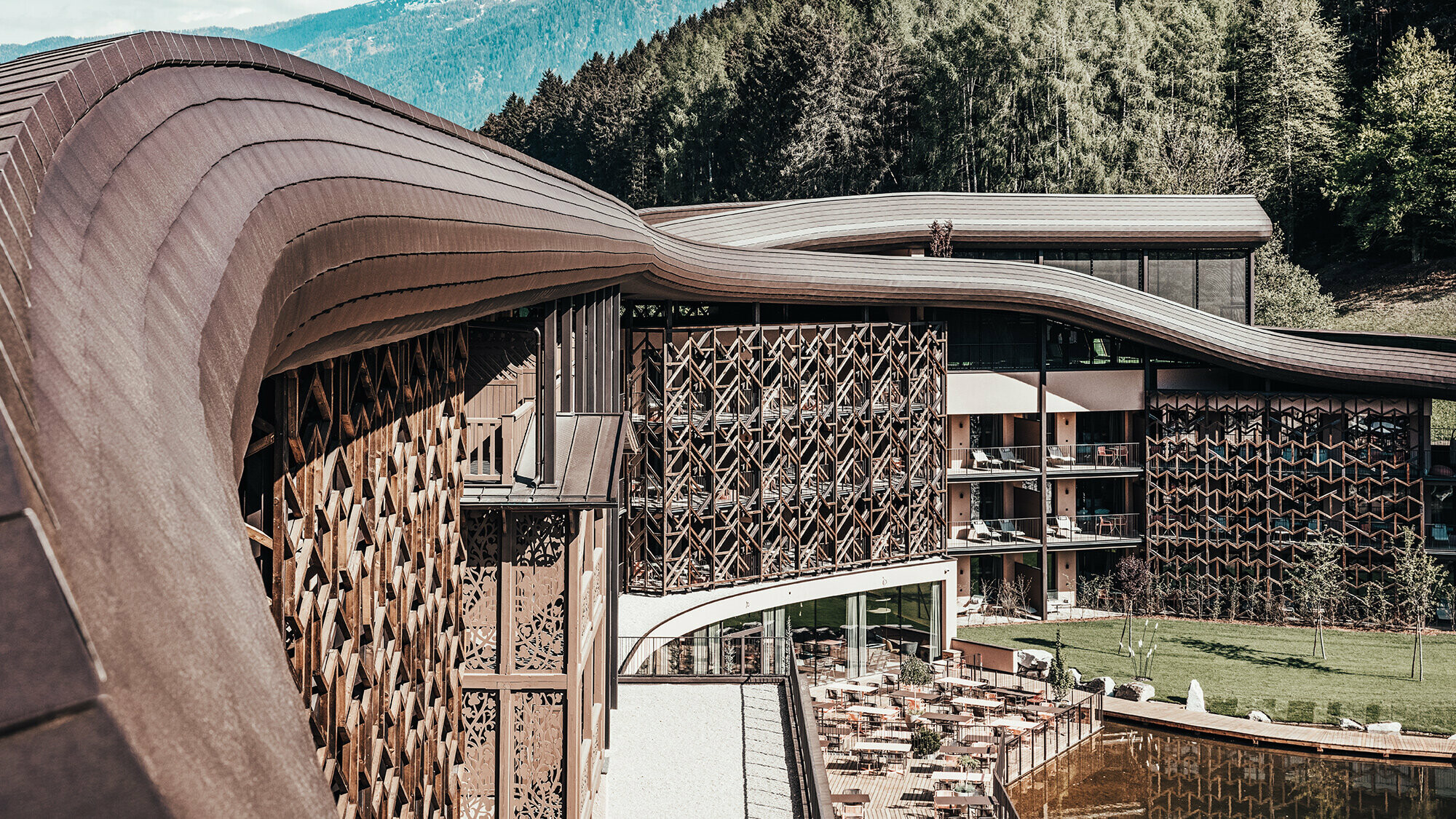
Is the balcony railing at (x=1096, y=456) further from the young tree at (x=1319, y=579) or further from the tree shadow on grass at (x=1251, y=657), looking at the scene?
the tree shadow on grass at (x=1251, y=657)

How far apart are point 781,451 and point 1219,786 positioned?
10267 mm

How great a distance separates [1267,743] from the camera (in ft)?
71.6

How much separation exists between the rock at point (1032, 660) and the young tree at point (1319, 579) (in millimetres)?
6326

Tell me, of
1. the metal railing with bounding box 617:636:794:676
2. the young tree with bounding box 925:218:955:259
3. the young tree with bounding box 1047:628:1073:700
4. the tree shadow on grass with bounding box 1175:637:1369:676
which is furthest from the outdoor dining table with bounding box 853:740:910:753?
the young tree with bounding box 925:218:955:259

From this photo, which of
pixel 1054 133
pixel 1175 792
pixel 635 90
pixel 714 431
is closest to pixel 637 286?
pixel 714 431

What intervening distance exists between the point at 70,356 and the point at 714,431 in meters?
22.6

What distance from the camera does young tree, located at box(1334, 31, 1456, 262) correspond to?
4606 centimetres

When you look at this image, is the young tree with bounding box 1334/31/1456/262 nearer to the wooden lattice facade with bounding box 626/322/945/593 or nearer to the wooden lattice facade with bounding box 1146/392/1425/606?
the wooden lattice facade with bounding box 1146/392/1425/606

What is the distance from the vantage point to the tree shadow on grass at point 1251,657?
25344mm

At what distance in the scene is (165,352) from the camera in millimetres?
1135

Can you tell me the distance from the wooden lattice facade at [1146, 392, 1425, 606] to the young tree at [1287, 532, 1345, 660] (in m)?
0.27

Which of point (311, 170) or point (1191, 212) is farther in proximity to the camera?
point (1191, 212)

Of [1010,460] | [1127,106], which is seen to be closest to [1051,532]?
[1010,460]

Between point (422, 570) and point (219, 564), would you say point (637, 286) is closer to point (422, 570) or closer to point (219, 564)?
point (422, 570)
